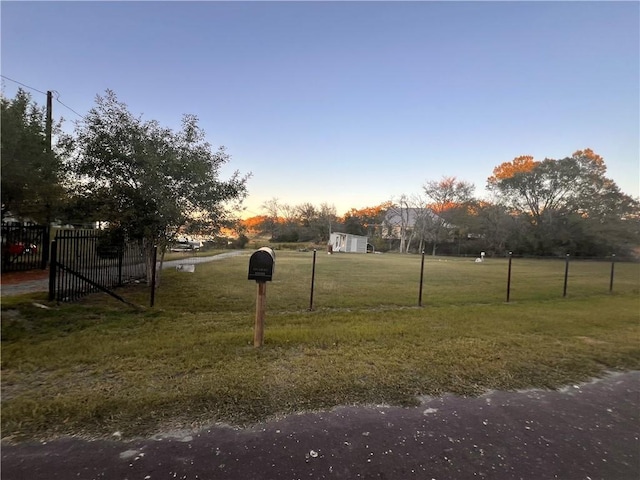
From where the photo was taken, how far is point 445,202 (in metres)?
45.1

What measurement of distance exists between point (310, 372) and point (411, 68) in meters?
10.2

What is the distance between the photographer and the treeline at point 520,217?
32.5 metres

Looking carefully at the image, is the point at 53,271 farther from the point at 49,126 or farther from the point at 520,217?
the point at 520,217

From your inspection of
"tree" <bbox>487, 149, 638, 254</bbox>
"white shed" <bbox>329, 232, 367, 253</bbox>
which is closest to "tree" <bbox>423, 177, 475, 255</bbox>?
"tree" <bbox>487, 149, 638, 254</bbox>

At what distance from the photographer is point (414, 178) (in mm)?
44469

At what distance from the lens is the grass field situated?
2.62m

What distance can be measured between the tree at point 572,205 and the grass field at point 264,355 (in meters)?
30.9

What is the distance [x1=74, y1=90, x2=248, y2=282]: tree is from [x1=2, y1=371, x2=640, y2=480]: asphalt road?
258 inches

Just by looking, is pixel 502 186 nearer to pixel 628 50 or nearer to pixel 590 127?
pixel 590 127

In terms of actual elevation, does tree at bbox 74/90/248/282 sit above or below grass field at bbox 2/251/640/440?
above

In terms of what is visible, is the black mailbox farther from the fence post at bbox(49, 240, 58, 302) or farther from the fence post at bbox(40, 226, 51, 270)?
the fence post at bbox(40, 226, 51, 270)

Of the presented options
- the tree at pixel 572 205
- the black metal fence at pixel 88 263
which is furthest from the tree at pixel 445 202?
the black metal fence at pixel 88 263

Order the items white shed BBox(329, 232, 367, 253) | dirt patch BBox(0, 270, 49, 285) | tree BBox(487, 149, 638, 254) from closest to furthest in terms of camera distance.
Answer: dirt patch BBox(0, 270, 49, 285), tree BBox(487, 149, 638, 254), white shed BBox(329, 232, 367, 253)

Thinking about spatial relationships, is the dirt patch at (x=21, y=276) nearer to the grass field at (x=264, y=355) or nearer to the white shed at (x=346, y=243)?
the grass field at (x=264, y=355)
